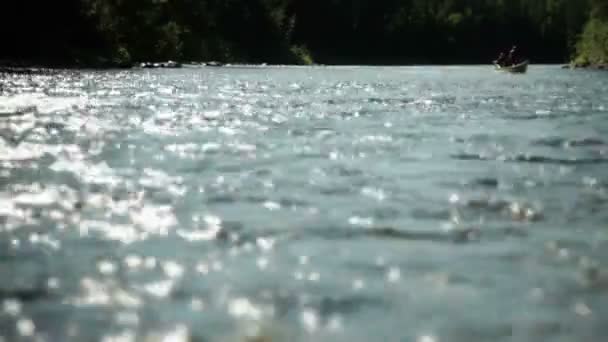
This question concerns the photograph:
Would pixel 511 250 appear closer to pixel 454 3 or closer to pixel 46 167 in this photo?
pixel 46 167

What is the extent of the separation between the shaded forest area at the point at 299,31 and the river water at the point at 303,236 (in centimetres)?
5852

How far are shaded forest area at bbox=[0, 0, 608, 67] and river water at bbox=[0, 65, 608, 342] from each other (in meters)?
58.5

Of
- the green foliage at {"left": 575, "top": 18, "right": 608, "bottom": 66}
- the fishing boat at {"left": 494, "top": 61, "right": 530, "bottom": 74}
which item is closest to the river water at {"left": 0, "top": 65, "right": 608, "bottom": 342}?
the fishing boat at {"left": 494, "top": 61, "right": 530, "bottom": 74}

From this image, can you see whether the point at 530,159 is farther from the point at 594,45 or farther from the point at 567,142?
the point at 594,45

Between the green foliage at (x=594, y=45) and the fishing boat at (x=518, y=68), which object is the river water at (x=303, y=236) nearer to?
the fishing boat at (x=518, y=68)

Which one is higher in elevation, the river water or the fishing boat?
the river water

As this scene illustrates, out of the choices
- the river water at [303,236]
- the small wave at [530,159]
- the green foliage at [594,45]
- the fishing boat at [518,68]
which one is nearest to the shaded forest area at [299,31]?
the green foliage at [594,45]

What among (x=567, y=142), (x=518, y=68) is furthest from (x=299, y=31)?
(x=567, y=142)

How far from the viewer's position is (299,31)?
161875 mm

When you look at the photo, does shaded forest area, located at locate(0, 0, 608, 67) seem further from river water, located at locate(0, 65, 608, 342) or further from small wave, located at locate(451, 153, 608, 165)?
small wave, located at locate(451, 153, 608, 165)

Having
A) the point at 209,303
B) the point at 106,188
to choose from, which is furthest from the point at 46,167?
the point at 209,303

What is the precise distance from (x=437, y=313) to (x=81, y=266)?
3385 millimetres

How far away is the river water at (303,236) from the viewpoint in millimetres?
6895

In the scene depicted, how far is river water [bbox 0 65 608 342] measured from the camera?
22.6ft
